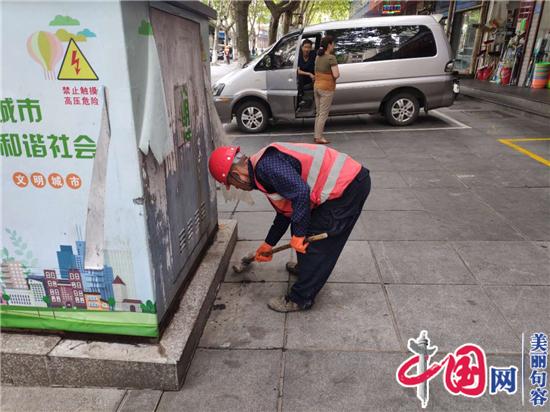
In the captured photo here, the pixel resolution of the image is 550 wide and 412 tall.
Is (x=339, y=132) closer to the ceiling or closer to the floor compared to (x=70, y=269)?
closer to the floor

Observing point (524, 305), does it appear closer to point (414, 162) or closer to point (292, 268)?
point (292, 268)

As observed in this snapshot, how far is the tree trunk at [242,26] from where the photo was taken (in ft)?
44.0

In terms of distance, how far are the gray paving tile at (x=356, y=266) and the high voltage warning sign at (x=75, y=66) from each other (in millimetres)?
2250

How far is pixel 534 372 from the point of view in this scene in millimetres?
2385

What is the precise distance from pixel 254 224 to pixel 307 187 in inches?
82.1

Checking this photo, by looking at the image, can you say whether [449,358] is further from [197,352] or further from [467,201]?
[467,201]

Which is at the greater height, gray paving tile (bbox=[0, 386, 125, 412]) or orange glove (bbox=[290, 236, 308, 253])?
orange glove (bbox=[290, 236, 308, 253])

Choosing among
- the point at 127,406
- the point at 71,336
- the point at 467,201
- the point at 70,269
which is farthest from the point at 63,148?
the point at 467,201

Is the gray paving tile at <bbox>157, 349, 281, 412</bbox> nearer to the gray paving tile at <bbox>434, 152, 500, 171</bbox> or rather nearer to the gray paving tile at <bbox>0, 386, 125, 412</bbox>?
the gray paving tile at <bbox>0, 386, 125, 412</bbox>

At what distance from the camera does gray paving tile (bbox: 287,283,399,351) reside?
265 cm

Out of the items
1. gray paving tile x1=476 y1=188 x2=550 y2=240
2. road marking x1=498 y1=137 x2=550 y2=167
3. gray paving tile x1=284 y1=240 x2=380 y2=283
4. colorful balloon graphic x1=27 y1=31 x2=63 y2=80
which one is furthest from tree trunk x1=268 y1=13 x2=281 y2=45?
colorful balloon graphic x1=27 y1=31 x2=63 y2=80

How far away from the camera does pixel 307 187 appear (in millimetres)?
2508

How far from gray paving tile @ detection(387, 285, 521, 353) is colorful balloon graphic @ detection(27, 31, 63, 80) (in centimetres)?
244

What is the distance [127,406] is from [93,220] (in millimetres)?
972
